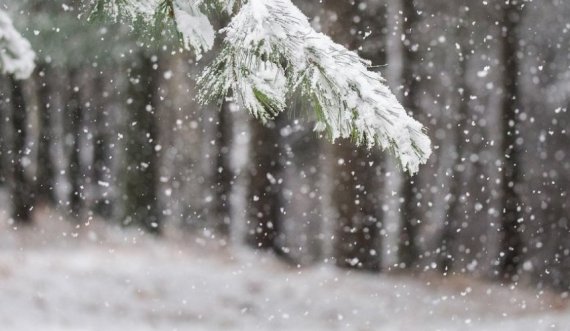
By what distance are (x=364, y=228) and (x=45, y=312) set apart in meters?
5.50

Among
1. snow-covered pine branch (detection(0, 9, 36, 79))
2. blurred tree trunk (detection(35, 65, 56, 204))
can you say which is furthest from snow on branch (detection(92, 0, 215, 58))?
blurred tree trunk (detection(35, 65, 56, 204))

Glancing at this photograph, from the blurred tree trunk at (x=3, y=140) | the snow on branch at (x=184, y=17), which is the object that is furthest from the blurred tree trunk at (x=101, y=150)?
the snow on branch at (x=184, y=17)

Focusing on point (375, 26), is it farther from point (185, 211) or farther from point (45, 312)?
point (45, 312)

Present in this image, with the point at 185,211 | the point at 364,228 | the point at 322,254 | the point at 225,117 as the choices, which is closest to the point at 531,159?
the point at 364,228

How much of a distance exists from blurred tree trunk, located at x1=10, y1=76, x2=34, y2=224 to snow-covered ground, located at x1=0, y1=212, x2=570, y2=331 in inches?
48.8

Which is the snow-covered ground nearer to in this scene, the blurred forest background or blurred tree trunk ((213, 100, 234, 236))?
the blurred forest background

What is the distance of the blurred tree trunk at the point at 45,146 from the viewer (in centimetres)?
1383

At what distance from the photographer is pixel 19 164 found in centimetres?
1402

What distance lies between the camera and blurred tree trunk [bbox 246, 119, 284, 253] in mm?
11594

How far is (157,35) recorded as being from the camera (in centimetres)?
228

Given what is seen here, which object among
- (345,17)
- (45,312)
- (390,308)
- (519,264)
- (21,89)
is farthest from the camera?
(21,89)

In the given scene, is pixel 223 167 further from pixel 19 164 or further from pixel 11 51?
pixel 11 51

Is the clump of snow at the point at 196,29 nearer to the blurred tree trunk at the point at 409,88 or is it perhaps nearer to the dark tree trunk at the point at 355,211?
the dark tree trunk at the point at 355,211

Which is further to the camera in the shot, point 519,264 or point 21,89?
point 21,89
